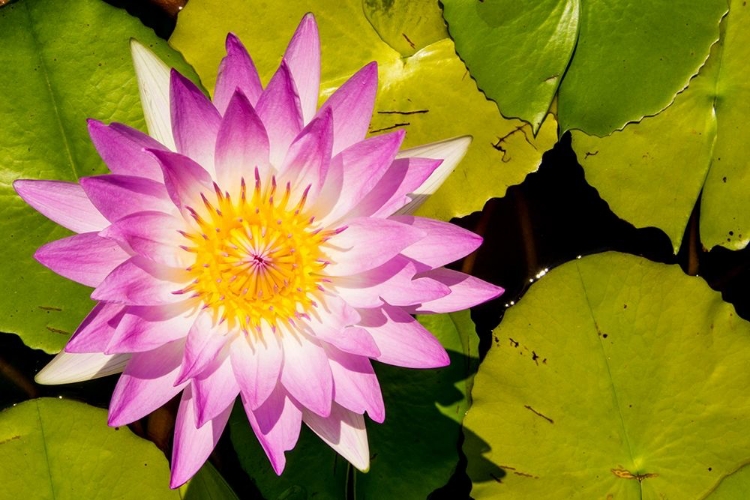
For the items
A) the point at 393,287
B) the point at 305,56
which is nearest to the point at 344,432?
Answer: the point at 393,287

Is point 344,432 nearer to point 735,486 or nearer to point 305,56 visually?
point 305,56

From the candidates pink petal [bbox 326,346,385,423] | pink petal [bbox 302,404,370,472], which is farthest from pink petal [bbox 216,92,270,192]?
pink petal [bbox 302,404,370,472]

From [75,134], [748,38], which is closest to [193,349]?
[75,134]

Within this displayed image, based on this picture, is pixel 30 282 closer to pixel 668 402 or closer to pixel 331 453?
pixel 331 453

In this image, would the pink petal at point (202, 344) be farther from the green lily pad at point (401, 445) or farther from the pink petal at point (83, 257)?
the green lily pad at point (401, 445)

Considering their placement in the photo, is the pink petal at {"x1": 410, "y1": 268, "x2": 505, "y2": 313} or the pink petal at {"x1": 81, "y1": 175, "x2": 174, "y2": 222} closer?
the pink petal at {"x1": 81, "y1": 175, "x2": 174, "y2": 222}

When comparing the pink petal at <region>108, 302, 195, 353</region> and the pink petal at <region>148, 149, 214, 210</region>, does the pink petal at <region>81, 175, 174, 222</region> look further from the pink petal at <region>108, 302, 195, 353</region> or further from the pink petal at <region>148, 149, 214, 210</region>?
the pink petal at <region>108, 302, 195, 353</region>

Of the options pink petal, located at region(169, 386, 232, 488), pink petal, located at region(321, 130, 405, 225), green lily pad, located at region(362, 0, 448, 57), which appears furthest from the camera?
green lily pad, located at region(362, 0, 448, 57)
